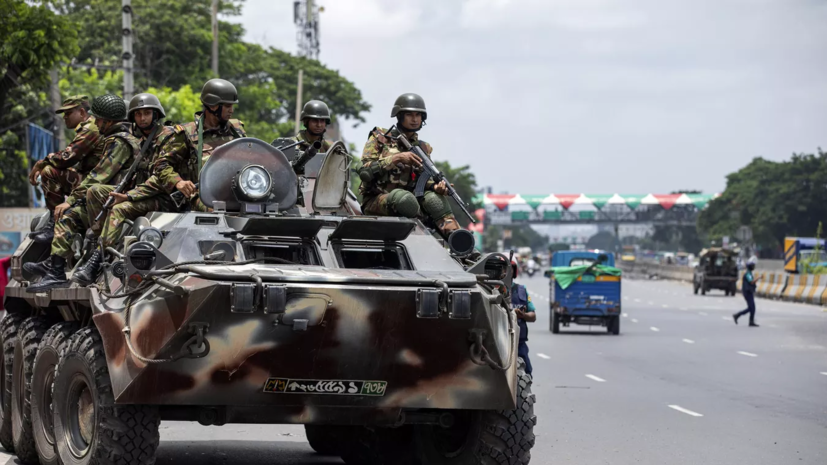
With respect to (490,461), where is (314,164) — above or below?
above

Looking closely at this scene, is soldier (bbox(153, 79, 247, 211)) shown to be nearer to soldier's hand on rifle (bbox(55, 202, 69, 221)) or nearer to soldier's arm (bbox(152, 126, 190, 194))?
soldier's arm (bbox(152, 126, 190, 194))

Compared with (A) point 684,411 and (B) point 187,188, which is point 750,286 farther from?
(B) point 187,188

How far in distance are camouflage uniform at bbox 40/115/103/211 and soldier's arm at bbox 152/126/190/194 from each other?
148cm

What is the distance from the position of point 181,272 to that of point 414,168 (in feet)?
9.97

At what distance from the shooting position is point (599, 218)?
149625 millimetres

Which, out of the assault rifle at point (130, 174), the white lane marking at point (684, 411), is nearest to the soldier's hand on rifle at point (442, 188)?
the assault rifle at point (130, 174)

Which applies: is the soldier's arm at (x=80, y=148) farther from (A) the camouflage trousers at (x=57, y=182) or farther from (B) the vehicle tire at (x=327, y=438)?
(B) the vehicle tire at (x=327, y=438)

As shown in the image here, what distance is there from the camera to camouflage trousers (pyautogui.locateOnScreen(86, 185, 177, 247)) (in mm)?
9875

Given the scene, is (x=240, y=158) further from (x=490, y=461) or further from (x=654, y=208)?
(x=654, y=208)

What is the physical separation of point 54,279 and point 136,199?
0.95 meters

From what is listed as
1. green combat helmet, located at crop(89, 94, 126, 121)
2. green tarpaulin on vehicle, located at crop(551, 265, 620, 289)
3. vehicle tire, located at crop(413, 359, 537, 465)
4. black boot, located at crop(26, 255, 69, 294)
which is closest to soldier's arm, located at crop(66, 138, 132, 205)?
green combat helmet, located at crop(89, 94, 126, 121)

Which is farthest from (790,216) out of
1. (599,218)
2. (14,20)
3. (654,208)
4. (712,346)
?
(14,20)

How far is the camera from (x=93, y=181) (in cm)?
1101

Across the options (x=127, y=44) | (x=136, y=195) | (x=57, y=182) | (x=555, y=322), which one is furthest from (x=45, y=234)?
(x=555, y=322)
